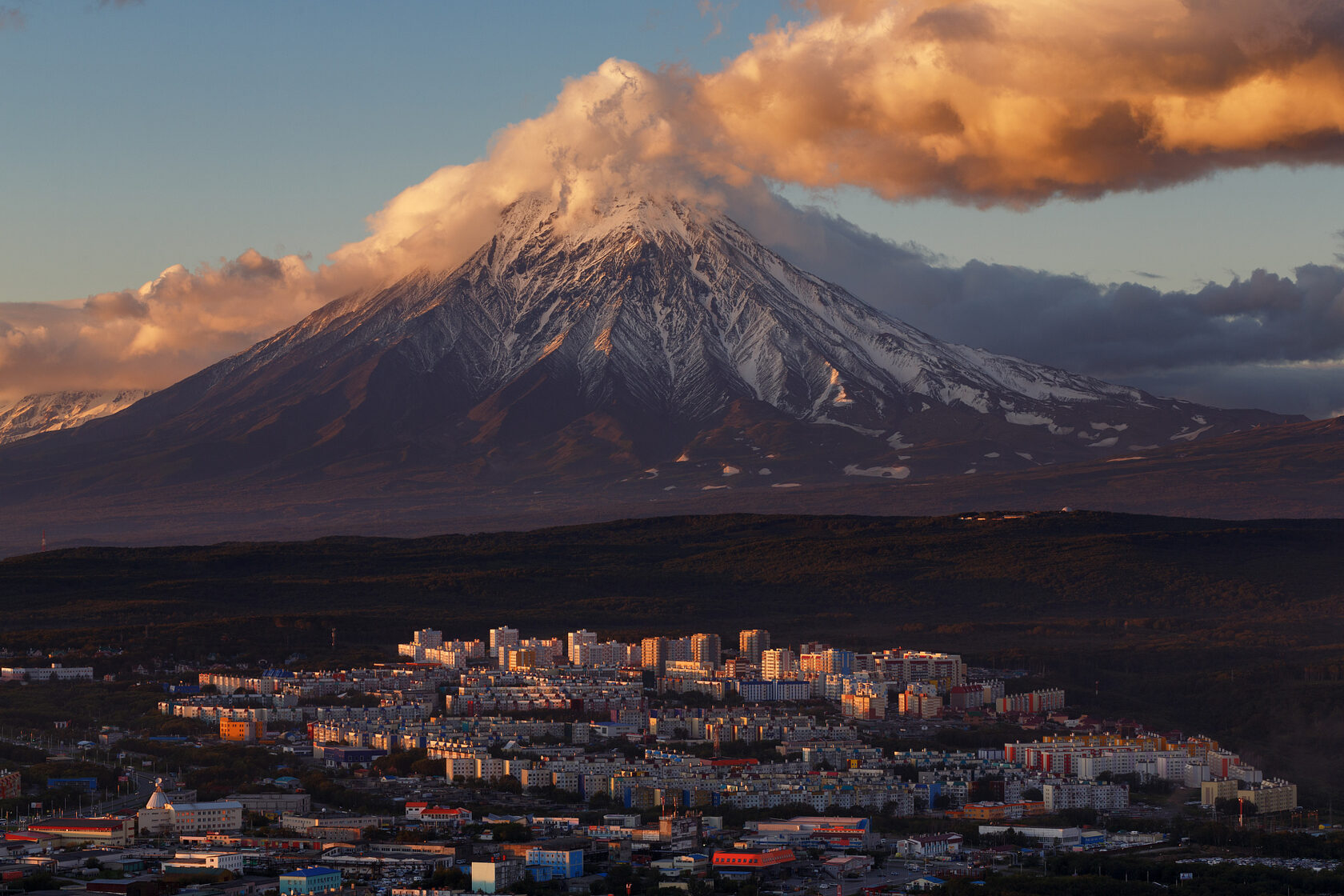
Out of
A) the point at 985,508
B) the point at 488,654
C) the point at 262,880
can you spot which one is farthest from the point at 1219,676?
the point at 985,508

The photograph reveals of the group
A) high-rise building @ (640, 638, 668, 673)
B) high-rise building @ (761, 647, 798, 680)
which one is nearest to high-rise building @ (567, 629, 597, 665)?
high-rise building @ (640, 638, 668, 673)

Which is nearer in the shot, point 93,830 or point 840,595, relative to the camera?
point 93,830

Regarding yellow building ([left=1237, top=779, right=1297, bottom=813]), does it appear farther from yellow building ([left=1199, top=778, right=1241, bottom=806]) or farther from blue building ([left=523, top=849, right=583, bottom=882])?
blue building ([left=523, top=849, right=583, bottom=882])

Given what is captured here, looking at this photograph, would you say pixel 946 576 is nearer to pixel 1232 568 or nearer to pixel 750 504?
pixel 1232 568

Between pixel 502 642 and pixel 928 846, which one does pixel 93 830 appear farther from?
pixel 502 642

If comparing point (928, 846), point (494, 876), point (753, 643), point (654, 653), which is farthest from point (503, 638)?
point (494, 876)
